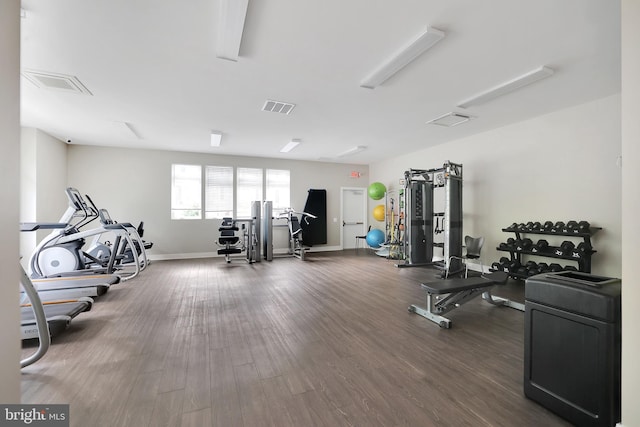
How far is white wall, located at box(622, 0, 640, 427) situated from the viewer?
1337 millimetres

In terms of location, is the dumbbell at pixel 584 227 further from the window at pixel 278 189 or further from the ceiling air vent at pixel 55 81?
the ceiling air vent at pixel 55 81

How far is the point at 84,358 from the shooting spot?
2.35 metres

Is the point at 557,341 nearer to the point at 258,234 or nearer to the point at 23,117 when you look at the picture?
the point at 258,234

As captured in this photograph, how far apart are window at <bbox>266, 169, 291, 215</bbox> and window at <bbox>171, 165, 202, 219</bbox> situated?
1911mm

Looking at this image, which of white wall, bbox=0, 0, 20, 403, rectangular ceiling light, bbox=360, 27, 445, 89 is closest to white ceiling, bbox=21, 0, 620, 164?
rectangular ceiling light, bbox=360, 27, 445, 89

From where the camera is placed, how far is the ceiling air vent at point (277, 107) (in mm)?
4129

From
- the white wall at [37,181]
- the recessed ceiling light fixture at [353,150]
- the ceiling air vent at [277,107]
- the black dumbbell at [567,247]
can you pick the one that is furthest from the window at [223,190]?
the black dumbbell at [567,247]

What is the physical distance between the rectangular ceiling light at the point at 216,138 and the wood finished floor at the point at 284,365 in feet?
10.6

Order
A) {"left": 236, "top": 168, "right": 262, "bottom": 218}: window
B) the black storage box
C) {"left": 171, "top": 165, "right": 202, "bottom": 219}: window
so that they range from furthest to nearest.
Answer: {"left": 236, "top": 168, "right": 262, "bottom": 218}: window → {"left": 171, "top": 165, "right": 202, "bottom": 219}: window → the black storage box

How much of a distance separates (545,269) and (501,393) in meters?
3.28

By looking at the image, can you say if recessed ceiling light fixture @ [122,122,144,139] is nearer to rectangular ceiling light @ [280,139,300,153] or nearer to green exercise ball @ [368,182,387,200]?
rectangular ceiling light @ [280,139,300,153]

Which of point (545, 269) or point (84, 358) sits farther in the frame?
point (545, 269)

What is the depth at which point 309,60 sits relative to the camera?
118 inches

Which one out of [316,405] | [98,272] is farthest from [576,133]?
[98,272]
